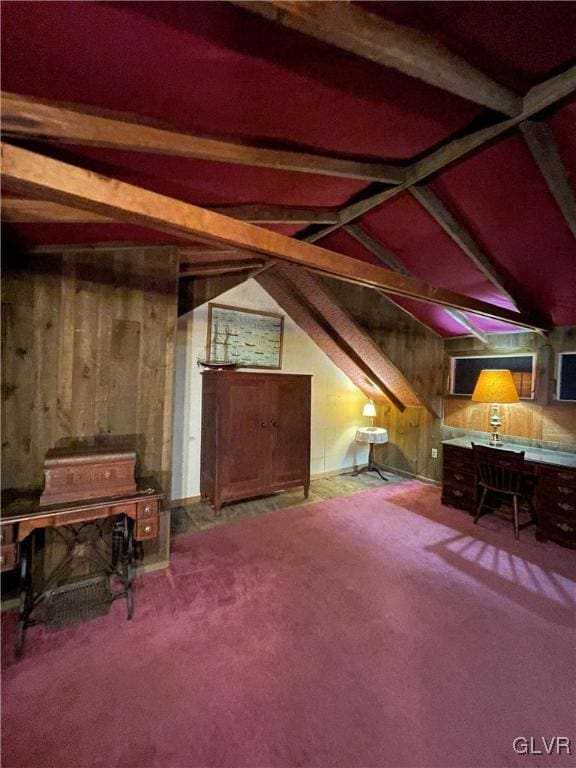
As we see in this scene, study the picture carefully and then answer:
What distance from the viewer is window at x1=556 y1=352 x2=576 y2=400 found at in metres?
3.25

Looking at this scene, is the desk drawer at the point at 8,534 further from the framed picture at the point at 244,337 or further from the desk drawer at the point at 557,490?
the desk drawer at the point at 557,490

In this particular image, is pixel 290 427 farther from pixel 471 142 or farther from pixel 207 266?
pixel 471 142

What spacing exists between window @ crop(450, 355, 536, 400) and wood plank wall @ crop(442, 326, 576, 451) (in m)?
0.07

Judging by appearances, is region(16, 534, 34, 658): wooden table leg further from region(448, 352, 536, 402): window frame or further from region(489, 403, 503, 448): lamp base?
region(448, 352, 536, 402): window frame

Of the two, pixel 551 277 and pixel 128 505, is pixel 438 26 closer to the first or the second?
pixel 551 277

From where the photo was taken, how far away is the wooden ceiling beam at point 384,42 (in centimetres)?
78

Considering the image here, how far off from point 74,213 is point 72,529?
1.92 meters

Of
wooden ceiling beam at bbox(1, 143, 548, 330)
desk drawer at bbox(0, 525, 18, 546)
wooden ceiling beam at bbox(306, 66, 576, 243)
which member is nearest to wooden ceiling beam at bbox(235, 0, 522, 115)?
wooden ceiling beam at bbox(306, 66, 576, 243)

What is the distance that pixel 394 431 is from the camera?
16.5ft

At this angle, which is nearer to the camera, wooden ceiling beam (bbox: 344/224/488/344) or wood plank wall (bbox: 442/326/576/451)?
wooden ceiling beam (bbox: 344/224/488/344)

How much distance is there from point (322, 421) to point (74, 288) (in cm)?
347

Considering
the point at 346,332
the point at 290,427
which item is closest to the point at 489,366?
the point at 346,332

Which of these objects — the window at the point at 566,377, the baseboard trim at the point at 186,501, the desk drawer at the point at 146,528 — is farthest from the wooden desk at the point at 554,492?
the desk drawer at the point at 146,528

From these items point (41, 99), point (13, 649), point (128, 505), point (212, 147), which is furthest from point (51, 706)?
point (212, 147)
